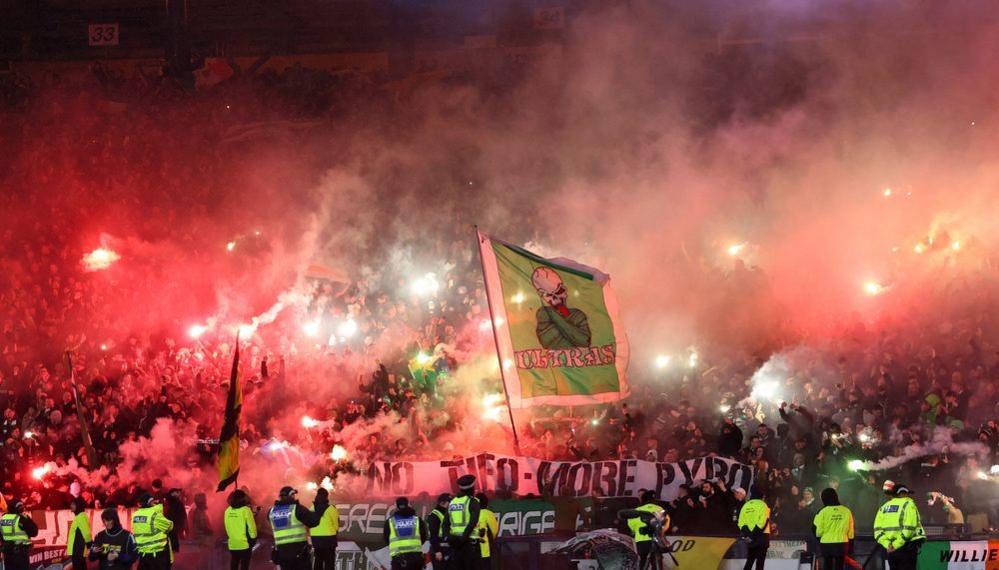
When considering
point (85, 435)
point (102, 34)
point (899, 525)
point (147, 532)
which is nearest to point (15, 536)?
point (147, 532)

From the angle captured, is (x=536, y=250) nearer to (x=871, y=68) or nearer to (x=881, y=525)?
(x=871, y=68)

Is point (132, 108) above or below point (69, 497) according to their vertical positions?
above

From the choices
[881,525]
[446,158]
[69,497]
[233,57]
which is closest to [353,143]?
[446,158]

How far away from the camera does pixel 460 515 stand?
8492 millimetres

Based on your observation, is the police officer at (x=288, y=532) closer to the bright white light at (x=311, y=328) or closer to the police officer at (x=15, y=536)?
the police officer at (x=15, y=536)

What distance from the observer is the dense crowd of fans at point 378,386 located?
11.3 meters

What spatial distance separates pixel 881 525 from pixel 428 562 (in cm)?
421

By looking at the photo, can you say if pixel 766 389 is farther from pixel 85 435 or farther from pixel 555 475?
pixel 85 435

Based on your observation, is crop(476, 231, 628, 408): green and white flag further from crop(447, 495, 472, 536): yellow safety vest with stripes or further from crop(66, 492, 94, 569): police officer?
crop(66, 492, 94, 569): police officer

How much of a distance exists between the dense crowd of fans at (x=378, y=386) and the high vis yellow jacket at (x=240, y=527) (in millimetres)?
1620

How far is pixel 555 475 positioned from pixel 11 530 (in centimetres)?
561

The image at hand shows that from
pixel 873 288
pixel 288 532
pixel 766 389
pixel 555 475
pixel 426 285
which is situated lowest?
pixel 288 532

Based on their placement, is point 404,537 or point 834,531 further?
point 834,531

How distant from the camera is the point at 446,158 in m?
18.1
